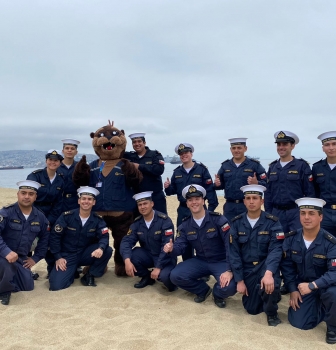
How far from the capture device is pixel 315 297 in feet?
13.4

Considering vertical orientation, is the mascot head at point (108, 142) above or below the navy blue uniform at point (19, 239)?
above

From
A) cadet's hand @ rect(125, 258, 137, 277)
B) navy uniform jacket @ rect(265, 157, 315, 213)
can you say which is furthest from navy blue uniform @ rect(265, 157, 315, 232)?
cadet's hand @ rect(125, 258, 137, 277)

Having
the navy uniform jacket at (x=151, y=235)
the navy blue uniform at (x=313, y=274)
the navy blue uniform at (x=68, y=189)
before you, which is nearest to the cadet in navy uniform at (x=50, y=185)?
the navy blue uniform at (x=68, y=189)

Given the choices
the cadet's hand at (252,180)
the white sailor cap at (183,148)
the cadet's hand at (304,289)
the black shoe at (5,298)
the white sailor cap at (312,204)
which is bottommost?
the black shoe at (5,298)

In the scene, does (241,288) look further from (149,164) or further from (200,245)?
(149,164)

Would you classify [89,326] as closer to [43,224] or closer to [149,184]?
[43,224]

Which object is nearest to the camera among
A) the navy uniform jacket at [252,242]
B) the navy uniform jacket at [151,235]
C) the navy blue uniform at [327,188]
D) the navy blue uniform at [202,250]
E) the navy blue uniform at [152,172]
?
the navy uniform jacket at [252,242]

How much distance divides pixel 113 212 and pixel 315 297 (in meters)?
3.29

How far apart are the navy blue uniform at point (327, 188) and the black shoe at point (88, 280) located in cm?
344

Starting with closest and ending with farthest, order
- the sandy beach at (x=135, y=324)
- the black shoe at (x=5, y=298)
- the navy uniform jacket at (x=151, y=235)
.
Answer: the sandy beach at (x=135, y=324), the black shoe at (x=5, y=298), the navy uniform jacket at (x=151, y=235)

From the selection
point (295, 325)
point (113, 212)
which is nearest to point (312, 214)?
point (295, 325)

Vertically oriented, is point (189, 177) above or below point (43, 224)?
above

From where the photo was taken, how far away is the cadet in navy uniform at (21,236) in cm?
487

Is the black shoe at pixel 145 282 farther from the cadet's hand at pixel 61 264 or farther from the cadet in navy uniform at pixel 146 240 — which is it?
the cadet's hand at pixel 61 264
